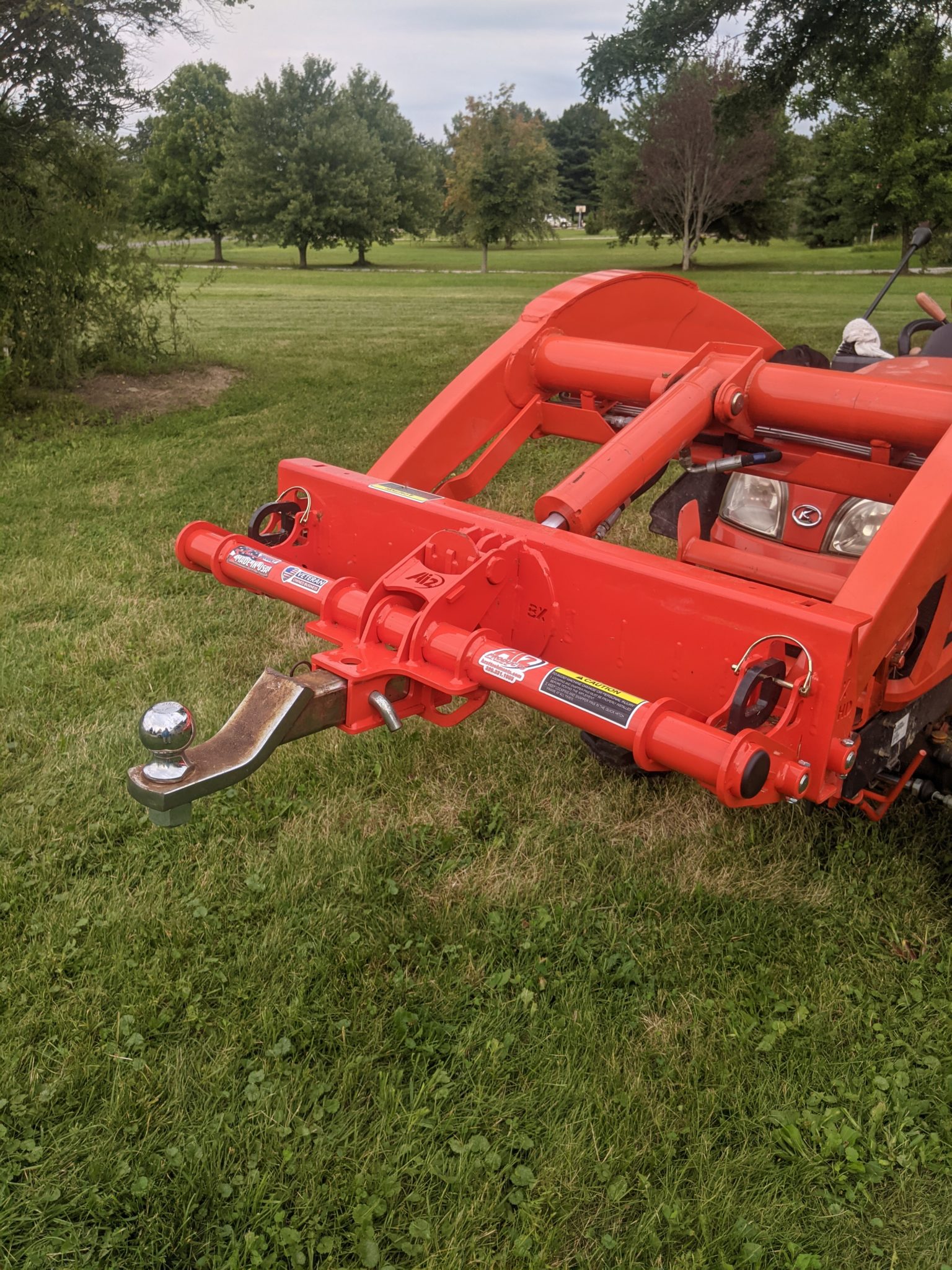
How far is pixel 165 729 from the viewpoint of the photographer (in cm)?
193

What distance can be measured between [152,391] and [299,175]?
39109 mm

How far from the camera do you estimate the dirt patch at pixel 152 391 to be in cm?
1006

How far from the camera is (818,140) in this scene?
4338 cm

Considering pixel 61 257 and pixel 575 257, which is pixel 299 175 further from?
pixel 61 257

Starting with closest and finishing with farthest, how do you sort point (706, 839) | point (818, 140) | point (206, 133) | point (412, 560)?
point (412, 560)
point (706, 839)
point (818, 140)
point (206, 133)

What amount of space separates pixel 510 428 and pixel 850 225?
130 feet

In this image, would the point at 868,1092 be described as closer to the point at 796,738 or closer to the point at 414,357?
the point at 796,738

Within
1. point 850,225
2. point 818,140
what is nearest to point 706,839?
point 850,225

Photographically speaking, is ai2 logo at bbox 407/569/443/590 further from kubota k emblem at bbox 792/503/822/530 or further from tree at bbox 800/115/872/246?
tree at bbox 800/115/872/246

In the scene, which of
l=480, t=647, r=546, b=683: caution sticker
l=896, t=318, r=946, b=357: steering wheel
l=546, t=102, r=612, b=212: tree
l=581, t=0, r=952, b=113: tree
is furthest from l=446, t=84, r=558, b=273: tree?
l=546, t=102, r=612, b=212: tree

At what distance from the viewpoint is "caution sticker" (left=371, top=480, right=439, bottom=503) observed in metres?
A: 2.94

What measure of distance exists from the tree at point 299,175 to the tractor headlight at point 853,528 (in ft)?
144

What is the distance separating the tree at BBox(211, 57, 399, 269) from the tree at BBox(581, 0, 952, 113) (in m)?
35.6

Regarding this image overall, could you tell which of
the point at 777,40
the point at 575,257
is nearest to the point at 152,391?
the point at 777,40
